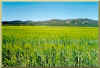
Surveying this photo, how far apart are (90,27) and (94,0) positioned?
1.62ft

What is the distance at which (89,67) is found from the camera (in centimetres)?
358

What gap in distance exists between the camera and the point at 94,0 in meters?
3.53

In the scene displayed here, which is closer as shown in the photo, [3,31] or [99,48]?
[99,48]

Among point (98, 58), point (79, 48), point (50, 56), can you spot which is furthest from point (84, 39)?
point (50, 56)

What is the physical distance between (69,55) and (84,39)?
1.32 ft

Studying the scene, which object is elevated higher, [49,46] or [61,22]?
[61,22]

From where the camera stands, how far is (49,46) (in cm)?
364

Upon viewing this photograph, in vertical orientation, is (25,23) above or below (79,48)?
above

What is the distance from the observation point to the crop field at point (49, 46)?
3578 millimetres

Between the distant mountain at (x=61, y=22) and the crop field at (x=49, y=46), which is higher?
the distant mountain at (x=61, y=22)

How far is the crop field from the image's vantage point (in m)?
3.58

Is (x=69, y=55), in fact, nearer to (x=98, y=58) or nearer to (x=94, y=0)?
(x=98, y=58)

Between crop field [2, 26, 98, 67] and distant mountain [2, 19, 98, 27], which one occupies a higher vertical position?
distant mountain [2, 19, 98, 27]

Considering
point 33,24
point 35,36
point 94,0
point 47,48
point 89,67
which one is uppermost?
point 94,0
